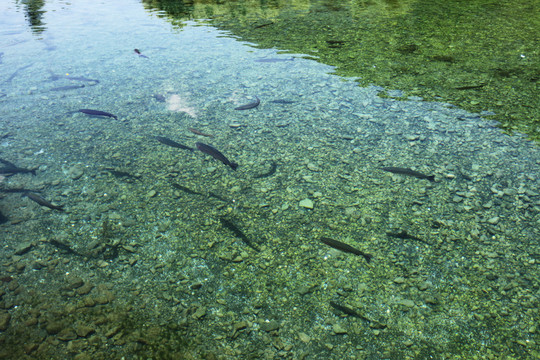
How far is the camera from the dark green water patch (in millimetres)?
5906

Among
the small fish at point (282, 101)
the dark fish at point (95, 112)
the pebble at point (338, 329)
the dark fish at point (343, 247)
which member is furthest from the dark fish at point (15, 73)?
the pebble at point (338, 329)

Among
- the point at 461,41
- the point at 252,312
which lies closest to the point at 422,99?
the point at 461,41

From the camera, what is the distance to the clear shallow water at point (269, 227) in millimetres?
2594

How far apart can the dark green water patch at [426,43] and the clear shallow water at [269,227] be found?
28.6 inches

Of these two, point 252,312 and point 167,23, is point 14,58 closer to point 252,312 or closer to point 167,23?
point 167,23

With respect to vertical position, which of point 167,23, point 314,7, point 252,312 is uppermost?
point 314,7

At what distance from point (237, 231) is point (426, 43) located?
7.64 m

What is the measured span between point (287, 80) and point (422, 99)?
2722 millimetres

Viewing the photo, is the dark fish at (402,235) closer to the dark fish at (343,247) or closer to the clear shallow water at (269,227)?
the clear shallow water at (269,227)

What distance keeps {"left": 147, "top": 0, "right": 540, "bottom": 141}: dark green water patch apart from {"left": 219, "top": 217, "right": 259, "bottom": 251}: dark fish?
4.43 metres

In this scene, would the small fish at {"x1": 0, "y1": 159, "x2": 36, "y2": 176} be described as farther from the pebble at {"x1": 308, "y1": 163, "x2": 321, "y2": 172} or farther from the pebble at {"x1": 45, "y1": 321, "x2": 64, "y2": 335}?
the pebble at {"x1": 308, "y1": 163, "x2": 321, "y2": 172}

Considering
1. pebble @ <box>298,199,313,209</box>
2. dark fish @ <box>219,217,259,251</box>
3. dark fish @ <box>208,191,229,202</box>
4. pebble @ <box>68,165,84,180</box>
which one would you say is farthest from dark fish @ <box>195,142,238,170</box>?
pebble @ <box>68,165,84,180</box>

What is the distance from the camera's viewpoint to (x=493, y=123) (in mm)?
5062

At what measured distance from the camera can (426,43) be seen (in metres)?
8.19
